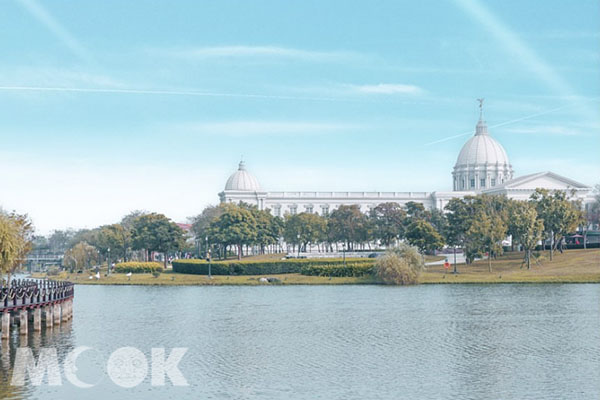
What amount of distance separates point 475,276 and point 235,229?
46.0 meters

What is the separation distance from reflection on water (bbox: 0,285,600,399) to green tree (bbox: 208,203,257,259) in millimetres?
50101

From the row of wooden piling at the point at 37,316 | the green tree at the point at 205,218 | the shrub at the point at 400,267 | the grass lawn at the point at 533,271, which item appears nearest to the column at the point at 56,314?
the row of wooden piling at the point at 37,316

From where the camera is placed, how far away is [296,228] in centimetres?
14675

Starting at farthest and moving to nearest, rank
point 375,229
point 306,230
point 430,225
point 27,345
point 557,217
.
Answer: point 306,230 → point 375,229 → point 430,225 → point 557,217 → point 27,345

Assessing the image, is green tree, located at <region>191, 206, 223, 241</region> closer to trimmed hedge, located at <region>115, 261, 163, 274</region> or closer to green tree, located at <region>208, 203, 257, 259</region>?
green tree, located at <region>208, 203, 257, 259</region>

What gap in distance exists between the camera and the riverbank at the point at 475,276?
92.7m

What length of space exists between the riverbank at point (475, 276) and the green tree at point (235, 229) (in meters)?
19.2

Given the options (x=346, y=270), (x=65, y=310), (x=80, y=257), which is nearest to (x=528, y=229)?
(x=346, y=270)

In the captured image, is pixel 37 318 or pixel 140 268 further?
pixel 140 268

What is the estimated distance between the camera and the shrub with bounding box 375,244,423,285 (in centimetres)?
9062

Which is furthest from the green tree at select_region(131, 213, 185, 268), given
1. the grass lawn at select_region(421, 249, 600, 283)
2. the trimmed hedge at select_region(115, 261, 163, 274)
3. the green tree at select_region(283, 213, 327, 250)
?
the grass lawn at select_region(421, 249, 600, 283)

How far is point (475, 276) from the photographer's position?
9700 centimetres

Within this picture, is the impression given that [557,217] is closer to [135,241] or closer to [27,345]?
[135,241]

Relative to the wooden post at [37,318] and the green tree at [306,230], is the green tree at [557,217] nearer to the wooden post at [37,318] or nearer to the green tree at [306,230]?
the green tree at [306,230]
